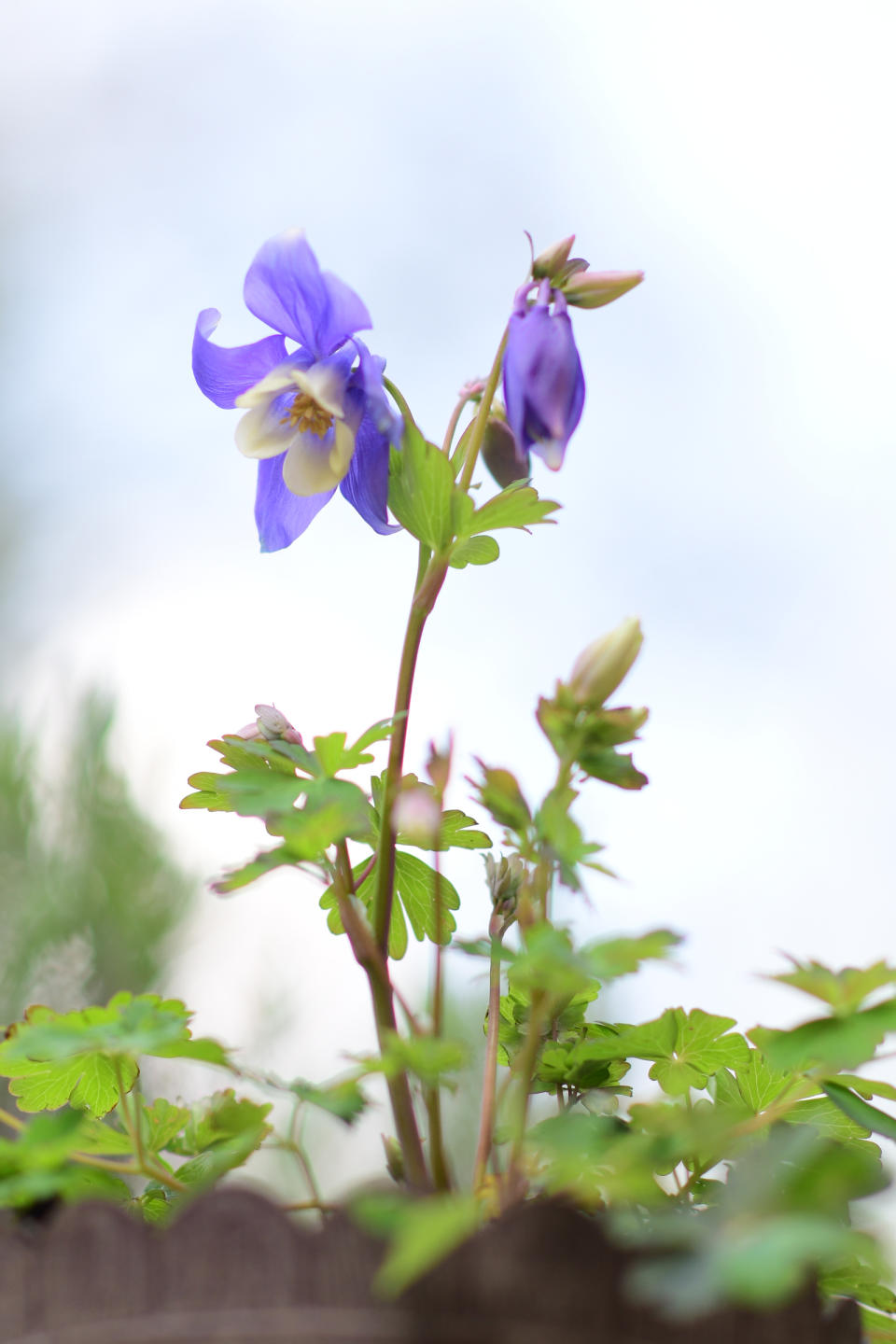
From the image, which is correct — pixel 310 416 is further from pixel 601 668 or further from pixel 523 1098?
pixel 523 1098

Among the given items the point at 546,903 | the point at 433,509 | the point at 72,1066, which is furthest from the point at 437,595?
the point at 72,1066

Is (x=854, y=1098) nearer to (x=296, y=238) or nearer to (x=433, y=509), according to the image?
(x=433, y=509)

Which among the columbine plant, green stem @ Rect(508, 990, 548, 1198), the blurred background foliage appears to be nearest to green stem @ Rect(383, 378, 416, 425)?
the columbine plant

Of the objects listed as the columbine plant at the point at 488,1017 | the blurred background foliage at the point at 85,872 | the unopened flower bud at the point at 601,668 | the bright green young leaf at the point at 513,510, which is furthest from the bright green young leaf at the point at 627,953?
the blurred background foliage at the point at 85,872

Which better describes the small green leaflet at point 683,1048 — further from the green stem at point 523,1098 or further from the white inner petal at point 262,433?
the white inner petal at point 262,433

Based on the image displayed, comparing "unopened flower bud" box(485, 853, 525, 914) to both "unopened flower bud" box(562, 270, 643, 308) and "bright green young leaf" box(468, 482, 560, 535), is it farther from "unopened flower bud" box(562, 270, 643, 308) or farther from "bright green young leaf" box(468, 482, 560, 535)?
"unopened flower bud" box(562, 270, 643, 308)
